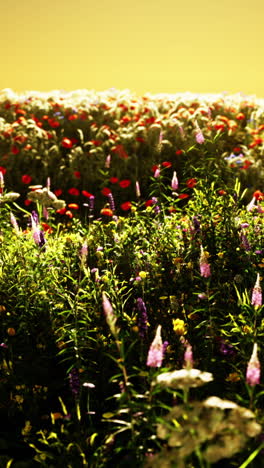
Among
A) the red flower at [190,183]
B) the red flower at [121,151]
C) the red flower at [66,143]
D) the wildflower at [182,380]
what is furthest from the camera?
the red flower at [121,151]

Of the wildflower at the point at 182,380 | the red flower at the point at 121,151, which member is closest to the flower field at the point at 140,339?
the wildflower at the point at 182,380

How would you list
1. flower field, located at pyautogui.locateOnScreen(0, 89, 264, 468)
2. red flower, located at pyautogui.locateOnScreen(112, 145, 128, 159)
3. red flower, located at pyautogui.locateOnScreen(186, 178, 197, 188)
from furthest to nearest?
1. red flower, located at pyautogui.locateOnScreen(112, 145, 128, 159)
2. red flower, located at pyautogui.locateOnScreen(186, 178, 197, 188)
3. flower field, located at pyautogui.locateOnScreen(0, 89, 264, 468)

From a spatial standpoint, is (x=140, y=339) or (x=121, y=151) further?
(x=121, y=151)

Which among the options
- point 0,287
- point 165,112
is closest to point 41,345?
point 0,287

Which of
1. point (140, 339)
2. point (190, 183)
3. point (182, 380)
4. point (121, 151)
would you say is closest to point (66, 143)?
point (121, 151)

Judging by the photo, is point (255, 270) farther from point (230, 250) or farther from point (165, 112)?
point (165, 112)

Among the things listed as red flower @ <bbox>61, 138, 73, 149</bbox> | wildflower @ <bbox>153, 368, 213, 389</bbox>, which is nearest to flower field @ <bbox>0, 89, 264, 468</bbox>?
wildflower @ <bbox>153, 368, 213, 389</bbox>

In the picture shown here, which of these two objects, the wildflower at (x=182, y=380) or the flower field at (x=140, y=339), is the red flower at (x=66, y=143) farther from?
the wildflower at (x=182, y=380)

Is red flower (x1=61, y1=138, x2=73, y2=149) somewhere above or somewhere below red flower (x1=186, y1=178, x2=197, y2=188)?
below

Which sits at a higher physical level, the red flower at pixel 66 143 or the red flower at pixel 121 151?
the red flower at pixel 66 143

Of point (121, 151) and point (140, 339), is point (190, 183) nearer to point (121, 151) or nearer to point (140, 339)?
point (140, 339)

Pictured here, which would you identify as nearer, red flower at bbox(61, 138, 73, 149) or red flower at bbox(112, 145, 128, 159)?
red flower at bbox(61, 138, 73, 149)

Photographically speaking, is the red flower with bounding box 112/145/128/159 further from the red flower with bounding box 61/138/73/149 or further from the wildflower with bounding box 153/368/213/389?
the wildflower with bounding box 153/368/213/389

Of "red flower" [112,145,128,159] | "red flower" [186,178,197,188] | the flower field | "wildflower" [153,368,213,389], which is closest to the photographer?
"wildflower" [153,368,213,389]
